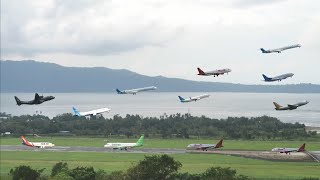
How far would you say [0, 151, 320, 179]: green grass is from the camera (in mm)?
58938

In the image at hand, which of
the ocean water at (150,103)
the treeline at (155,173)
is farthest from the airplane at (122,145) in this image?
the treeline at (155,173)

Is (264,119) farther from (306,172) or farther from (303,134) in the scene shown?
(306,172)

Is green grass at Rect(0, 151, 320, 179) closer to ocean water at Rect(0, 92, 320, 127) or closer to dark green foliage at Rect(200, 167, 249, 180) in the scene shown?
ocean water at Rect(0, 92, 320, 127)

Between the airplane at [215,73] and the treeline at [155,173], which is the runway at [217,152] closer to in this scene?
the treeline at [155,173]

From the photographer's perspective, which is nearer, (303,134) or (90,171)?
(90,171)

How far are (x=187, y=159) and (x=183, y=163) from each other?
4.63 meters

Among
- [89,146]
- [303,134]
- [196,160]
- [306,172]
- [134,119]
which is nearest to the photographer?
[306,172]

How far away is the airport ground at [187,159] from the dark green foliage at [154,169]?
14715 millimetres

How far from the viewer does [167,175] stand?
145 feet

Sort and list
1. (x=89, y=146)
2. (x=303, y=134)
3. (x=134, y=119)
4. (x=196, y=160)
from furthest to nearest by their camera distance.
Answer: (x=134, y=119), (x=303, y=134), (x=89, y=146), (x=196, y=160)

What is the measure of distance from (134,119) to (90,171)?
91536mm

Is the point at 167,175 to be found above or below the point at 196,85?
below

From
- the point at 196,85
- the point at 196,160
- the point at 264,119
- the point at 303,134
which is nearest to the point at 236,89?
the point at 196,85

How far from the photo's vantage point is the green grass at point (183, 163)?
58.9 m
